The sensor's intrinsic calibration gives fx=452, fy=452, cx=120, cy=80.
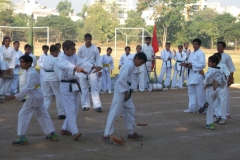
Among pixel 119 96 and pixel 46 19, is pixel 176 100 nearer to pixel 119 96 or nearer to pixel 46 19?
pixel 119 96

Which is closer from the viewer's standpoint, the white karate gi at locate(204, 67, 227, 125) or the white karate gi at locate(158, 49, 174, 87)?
the white karate gi at locate(204, 67, 227, 125)

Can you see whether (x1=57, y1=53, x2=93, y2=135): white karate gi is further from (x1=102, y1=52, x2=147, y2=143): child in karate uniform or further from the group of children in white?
(x1=102, y1=52, x2=147, y2=143): child in karate uniform

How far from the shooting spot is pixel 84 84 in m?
12.0

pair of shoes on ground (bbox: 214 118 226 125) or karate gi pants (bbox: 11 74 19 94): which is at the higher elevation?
karate gi pants (bbox: 11 74 19 94)

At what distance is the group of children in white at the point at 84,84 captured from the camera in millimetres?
8125

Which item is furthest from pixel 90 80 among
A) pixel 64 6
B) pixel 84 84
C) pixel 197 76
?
pixel 64 6

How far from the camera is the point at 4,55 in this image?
14359 mm

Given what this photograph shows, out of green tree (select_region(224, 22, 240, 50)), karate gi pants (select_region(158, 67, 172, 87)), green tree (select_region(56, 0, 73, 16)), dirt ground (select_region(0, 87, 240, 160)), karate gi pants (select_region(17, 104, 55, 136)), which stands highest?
green tree (select_region(56, 0, 73, 16))

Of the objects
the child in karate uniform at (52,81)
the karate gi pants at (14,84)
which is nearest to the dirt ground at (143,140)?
the child in karate uniform at (52,81)

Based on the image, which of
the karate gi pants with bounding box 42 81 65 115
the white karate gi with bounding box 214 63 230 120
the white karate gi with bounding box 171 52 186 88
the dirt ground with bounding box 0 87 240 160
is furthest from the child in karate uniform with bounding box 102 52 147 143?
the white karate gi with bounding box 171 52 186 88

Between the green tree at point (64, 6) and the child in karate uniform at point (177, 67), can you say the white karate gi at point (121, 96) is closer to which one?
the child in karate uniform at point (177, 67)

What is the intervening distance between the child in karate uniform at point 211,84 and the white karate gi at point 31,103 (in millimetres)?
3601

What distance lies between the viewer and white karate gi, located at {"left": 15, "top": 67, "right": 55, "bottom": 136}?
795 cm

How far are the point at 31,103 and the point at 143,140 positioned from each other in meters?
2.24
